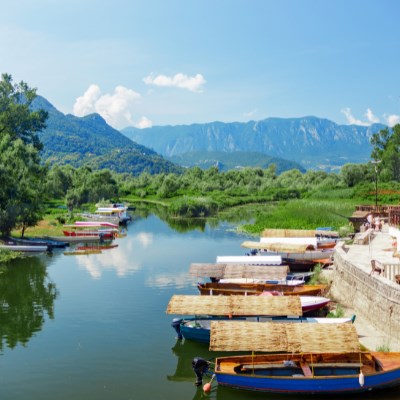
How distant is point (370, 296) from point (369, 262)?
20.4 ft

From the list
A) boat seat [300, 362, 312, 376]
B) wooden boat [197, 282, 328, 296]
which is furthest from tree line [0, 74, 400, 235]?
boat seat [300, 362, 312, 376]

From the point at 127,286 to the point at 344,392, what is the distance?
22.3 metres

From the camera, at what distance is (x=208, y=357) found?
81.9ft

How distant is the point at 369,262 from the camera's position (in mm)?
32688

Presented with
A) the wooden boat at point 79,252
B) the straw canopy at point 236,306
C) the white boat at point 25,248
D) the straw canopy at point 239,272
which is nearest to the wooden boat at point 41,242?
the white boat at point 25,248

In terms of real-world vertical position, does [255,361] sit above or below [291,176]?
below

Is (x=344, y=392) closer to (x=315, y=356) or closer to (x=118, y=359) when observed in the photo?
(x=315, y=356)

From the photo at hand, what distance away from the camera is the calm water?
71.4 feet

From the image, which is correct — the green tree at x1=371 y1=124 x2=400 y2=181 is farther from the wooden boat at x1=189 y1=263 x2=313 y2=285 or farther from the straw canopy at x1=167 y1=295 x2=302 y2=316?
the straw canopy at x1=167 y1=295 x2=302 y2=316

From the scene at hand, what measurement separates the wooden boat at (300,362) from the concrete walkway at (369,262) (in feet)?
8.86

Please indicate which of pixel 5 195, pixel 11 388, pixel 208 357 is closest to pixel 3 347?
pixel 11 388

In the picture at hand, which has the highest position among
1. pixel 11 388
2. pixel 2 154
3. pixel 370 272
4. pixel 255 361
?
pixel 2 154

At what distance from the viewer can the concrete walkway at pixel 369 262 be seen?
23.8 meters

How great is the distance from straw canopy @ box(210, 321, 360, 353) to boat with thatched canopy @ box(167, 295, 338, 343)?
2.89m
